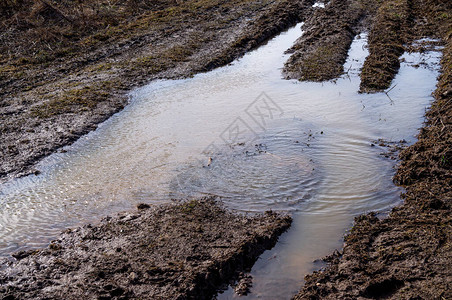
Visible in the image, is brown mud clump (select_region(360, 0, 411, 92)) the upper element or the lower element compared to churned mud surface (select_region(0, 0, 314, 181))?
lower

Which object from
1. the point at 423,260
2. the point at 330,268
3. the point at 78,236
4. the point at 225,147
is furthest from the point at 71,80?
the point at 423,260

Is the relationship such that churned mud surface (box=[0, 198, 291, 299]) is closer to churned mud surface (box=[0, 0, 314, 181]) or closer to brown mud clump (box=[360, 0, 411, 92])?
churned mud surface (box=[0, 0, 314, 181])

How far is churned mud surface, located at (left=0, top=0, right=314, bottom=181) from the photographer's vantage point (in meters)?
9.87

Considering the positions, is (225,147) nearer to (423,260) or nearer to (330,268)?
(330,268)

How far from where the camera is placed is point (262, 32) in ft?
55.0

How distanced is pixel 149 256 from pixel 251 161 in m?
3.33

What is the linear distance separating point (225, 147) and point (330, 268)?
13.7 ft

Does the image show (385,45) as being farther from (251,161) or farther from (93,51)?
(93,51)

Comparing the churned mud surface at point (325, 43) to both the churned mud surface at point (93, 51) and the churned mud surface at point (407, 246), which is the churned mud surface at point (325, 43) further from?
the churned mud surface at point (407, 246)

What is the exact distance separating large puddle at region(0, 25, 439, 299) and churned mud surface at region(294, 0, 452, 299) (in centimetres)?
31

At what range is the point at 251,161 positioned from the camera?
8.10m

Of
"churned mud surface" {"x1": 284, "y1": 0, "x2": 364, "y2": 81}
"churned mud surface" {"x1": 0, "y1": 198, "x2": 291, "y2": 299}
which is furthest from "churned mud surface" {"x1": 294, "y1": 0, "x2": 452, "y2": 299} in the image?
"churned mud surface" {"x1": 284, "y1": 0, "x2": 364, "y2": 81}

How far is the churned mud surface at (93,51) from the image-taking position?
32.4ft

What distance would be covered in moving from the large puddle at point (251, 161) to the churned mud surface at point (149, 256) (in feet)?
1.01
